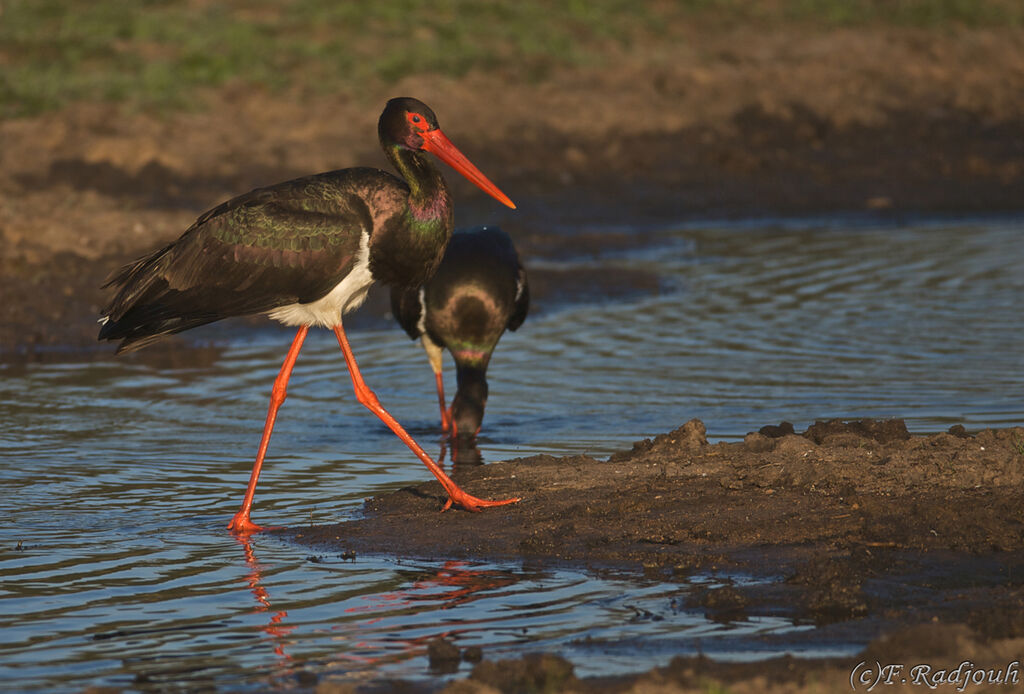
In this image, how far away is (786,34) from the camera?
23172 millimetres

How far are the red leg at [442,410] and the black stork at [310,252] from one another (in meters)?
1.76

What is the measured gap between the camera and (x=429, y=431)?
9625 millimetres

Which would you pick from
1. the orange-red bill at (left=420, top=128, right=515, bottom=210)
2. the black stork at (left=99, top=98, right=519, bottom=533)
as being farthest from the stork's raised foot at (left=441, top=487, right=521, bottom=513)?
the orange-red bill at (left=420, top=128, right=515, bottom=210)

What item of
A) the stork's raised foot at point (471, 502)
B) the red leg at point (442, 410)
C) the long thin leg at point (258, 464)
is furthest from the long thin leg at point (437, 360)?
the stork's raised foot at point (471, 502)

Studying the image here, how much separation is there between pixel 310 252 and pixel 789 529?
8.27 ft

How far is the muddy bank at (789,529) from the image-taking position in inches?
208

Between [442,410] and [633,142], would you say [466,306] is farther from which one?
[633,142]

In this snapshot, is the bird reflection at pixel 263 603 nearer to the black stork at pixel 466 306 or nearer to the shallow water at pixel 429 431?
the shallow water at pixel 429 431

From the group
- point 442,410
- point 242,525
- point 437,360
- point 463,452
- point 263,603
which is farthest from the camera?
point 437,360

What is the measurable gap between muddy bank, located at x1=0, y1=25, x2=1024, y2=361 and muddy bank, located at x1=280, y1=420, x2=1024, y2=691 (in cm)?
763

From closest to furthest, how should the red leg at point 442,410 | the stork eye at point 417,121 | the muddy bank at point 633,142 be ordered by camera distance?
the stork eye at point 417,121 < the red leg at point 442,410 < the muddy bank at point 633,142

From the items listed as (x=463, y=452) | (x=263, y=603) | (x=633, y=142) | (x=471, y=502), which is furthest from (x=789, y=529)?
(x=633, y=142)

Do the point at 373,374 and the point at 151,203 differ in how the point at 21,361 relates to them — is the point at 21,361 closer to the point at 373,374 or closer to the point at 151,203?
the point at 373,374

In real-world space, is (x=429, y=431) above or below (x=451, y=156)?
below
